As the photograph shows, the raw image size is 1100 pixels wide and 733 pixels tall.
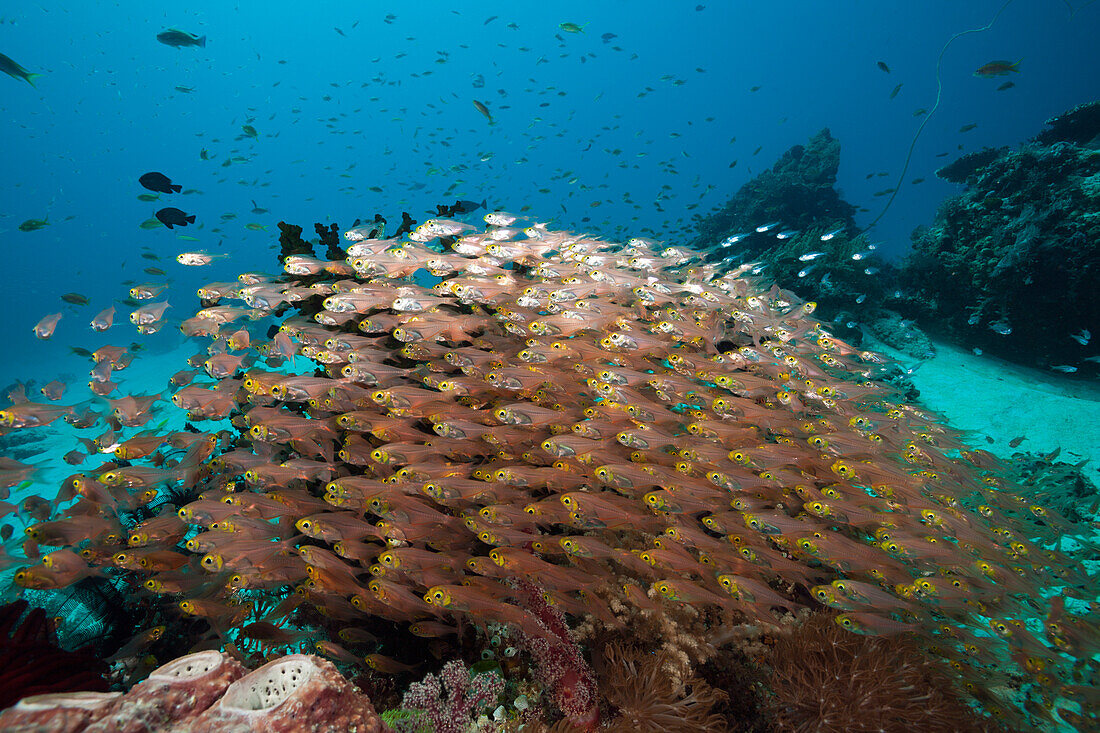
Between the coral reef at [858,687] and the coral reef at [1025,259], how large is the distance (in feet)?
34.4

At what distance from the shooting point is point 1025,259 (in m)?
11.0

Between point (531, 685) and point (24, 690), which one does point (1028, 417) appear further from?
point (24, 690)

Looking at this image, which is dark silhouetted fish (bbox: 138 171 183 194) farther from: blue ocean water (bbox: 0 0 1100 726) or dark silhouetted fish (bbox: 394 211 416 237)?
blue ocean water (bbox: 0 0 1100 726)

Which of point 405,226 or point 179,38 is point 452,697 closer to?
point 405,226

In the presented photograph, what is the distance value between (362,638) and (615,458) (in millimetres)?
2514

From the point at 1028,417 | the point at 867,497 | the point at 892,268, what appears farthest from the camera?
the point at 892,268

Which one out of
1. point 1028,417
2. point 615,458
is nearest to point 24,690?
point 615,458

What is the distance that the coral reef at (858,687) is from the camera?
304 cm

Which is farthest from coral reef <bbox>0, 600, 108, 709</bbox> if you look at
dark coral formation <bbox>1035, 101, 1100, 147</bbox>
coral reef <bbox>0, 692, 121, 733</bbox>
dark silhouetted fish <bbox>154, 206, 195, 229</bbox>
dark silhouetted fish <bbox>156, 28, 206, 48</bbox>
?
dark coral formation <bbox>1035, 101, 1100, 147</bbox>

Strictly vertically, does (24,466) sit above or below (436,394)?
Answer: below

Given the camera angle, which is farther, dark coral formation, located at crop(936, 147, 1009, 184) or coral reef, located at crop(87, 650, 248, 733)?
dark coral formation, located at crop(936, 147, 1009, 184)

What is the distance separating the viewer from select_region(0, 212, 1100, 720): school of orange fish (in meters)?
3.34

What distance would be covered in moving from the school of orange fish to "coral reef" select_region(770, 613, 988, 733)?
8.7 inches

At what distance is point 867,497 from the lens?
394 cm
